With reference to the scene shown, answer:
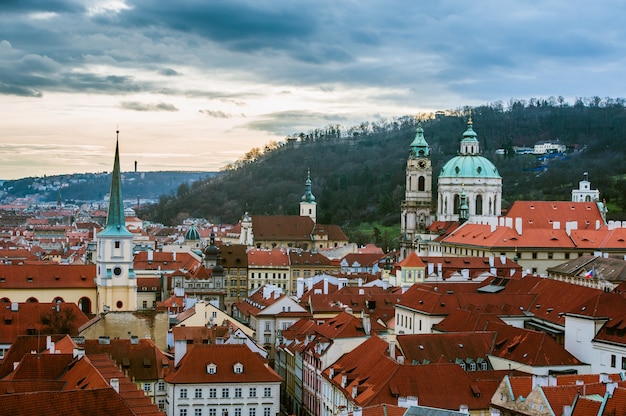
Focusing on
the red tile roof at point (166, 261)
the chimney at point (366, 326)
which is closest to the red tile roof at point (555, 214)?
the red tile roof at point (166, 261)

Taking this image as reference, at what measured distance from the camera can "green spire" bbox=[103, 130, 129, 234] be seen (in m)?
80.9

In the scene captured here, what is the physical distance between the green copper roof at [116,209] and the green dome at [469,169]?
220 feet

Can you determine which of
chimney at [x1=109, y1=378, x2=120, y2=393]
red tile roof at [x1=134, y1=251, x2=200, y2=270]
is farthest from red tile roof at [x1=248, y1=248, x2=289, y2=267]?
chimney at [x1=109, y1=378, x2=120, y2=393]

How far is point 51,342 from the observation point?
171 ft

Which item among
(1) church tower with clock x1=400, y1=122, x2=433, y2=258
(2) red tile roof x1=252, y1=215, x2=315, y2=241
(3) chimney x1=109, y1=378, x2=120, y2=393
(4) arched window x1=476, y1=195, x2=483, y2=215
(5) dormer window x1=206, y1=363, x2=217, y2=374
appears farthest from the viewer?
(2) red tile roof x1=252, y1=215, x2=315, y2=241

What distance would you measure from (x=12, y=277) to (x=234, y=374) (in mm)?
35541

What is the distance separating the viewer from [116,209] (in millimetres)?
81625

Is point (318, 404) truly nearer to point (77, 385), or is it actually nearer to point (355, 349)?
point (355, 349)

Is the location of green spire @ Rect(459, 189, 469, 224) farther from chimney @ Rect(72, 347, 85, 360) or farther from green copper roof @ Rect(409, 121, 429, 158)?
chimney @ Rect(72, 347, 85, 360)

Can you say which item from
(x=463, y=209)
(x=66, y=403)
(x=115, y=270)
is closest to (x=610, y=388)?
(x=66, y=403)

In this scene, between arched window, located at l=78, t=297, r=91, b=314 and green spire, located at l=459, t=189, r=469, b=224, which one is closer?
arched window, located at l=78, t=297, r=91, b=314

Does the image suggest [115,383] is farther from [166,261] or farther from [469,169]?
[469,169]

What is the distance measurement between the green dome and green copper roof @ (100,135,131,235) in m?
67.1

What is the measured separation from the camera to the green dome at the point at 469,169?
460 ft
